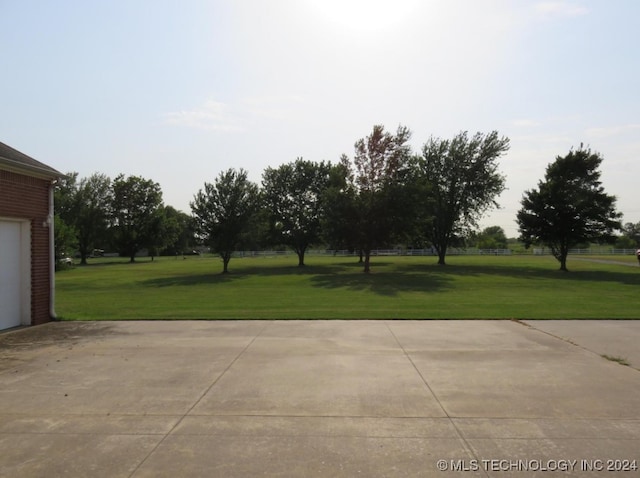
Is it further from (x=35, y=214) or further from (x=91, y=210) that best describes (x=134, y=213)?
→ (x=35, y=214)

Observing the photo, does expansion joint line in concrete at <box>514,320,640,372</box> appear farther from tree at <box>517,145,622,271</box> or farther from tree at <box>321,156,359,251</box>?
tree at <box>517,145,622,271</box>

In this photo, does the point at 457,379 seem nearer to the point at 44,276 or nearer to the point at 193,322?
the point at 193,322

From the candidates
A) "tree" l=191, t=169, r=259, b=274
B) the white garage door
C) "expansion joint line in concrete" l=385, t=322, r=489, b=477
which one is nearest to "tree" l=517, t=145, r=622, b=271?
"tree" l=191, t=169, r=259, b=274

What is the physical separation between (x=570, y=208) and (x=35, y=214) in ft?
133

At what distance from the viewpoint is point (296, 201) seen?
48094mm

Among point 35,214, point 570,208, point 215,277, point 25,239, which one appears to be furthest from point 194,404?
point 570,208

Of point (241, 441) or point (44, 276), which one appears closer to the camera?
point (241, 441)

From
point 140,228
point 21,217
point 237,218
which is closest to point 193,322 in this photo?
point 21,217

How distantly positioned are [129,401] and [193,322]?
625 cm

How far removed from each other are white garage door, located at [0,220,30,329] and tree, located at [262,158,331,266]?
36281 mm

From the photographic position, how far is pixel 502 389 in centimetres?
573

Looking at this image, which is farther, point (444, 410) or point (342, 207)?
point (342, 207)

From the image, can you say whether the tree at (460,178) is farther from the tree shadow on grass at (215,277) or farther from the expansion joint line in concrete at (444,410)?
the expansion joint line in concrete at (444,410)

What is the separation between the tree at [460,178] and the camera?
156 ft
